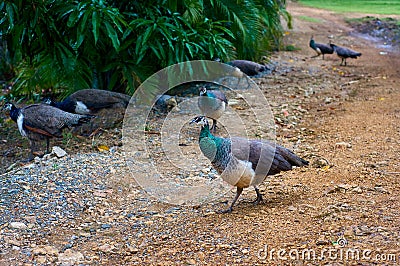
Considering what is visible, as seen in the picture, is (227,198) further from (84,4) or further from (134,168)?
(84,4)

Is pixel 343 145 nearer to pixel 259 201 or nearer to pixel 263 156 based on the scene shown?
pixel 259 201

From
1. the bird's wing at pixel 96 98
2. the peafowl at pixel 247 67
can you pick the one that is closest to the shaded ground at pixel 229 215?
the bird's wing at pixel 96 98

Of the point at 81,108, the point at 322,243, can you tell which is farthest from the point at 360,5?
the point at 322,243

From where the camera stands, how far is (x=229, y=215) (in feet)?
13.8

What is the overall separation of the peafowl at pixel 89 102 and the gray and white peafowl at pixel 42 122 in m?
0.45

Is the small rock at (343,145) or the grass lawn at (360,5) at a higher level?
the small rock at (343,145)

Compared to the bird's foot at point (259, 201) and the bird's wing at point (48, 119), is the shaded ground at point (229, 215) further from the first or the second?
the bird's wing at point (48, 119)

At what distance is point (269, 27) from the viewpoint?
11297 millimetres

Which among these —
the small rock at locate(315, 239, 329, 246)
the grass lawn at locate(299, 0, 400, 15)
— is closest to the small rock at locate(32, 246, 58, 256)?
the small rock at locate(315, 239, 329, 246)

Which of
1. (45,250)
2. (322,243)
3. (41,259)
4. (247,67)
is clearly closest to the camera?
(322,243)

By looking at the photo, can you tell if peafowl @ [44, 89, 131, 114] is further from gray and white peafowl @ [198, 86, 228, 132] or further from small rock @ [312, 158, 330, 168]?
small rock @ [312, 158, 330, 168]

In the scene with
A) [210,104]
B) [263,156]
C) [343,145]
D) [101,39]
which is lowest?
[343,145]

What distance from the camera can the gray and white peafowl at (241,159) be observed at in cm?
409

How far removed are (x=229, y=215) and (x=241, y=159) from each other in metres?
0.47
